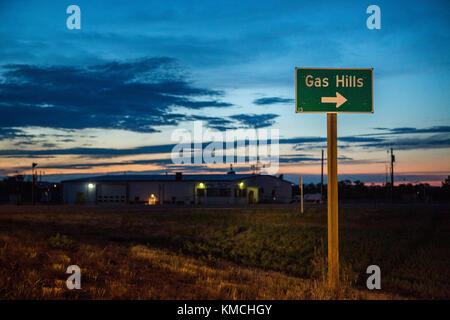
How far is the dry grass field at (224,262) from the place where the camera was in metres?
8.19

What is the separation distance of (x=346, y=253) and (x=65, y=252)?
33.4 feet

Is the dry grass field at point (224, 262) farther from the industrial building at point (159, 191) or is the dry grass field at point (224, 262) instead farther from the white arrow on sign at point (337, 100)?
the industrial building at point (159, 191)

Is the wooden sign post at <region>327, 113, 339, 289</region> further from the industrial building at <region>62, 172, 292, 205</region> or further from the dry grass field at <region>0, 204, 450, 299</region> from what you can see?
the industrial building at <region>62, 172, 292, 205</region>

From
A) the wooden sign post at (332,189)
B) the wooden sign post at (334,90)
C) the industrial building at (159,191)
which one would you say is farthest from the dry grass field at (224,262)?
the industrial building at (159,191)

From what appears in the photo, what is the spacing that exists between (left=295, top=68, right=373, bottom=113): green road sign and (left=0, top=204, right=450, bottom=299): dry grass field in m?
3.43

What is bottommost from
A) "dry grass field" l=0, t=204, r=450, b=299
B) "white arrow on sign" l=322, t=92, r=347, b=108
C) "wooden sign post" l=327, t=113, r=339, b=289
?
"dry grass field" l=0, t=204, r=450, b=299

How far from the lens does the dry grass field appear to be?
819cm

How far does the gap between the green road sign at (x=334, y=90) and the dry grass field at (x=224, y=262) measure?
343cm

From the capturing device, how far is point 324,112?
841 centimetres

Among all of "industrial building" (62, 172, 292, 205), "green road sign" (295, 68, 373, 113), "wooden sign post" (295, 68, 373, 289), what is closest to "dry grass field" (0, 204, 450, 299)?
"wooden sign post" (295, 68, 373, 289)

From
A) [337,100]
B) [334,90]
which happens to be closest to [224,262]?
[337,100]

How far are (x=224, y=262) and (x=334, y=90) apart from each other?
8.67 meters
